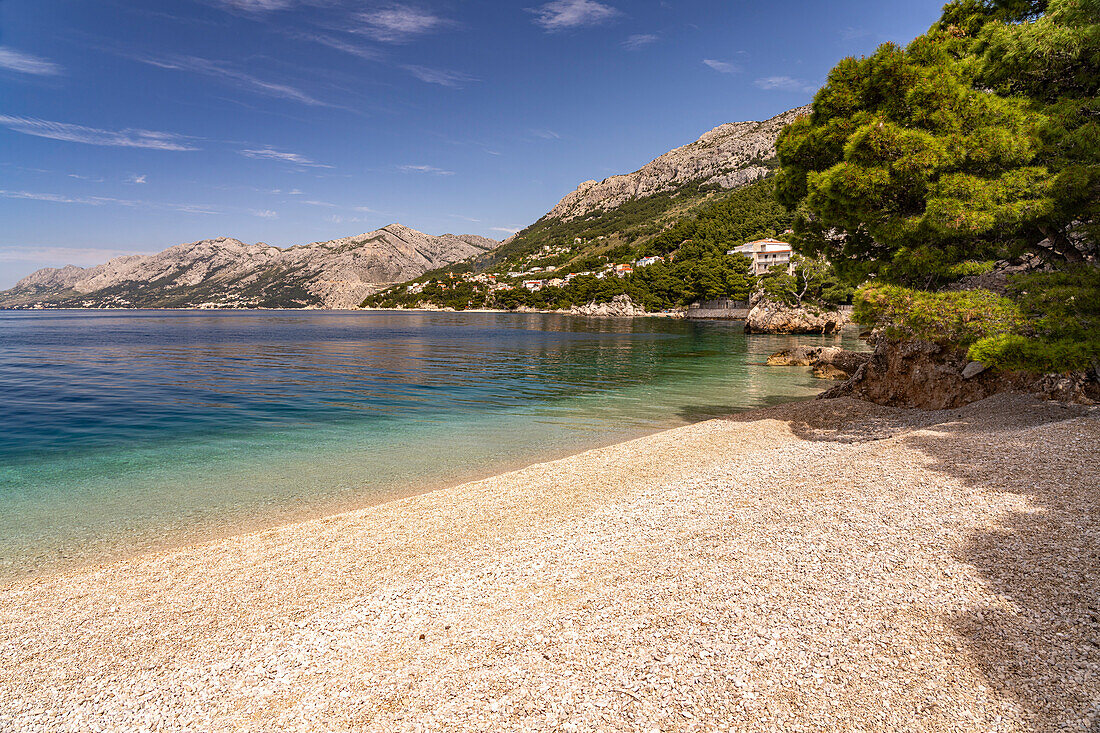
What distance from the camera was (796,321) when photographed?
71438 mm

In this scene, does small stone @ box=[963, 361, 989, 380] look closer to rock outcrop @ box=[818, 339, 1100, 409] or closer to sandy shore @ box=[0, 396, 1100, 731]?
rock outcrop @ box=[818, 339, 1100, 409]

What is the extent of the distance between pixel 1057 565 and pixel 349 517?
1036 cm

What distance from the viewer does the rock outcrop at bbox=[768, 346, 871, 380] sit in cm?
2925

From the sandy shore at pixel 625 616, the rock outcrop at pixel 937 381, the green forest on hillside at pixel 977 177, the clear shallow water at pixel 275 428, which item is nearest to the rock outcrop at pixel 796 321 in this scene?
the clear shallow water at pixel 275 428

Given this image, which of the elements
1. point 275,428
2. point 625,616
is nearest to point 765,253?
point 275,428

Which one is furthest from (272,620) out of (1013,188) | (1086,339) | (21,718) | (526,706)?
(1013,188)

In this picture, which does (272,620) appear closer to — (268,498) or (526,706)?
(526,706)

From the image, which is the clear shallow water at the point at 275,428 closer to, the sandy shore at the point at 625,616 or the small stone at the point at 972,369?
the sandy shore at the point at 625,616

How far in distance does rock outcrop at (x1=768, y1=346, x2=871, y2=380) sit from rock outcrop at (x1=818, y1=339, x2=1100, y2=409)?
8229 millimetres

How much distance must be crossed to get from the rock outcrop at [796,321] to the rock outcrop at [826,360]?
3626cm

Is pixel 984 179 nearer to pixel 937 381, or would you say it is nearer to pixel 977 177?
pixel 977 177

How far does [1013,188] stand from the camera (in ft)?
35.9

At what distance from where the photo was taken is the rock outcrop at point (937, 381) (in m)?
12.6

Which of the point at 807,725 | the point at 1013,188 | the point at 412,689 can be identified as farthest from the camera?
the point at 1013,188
